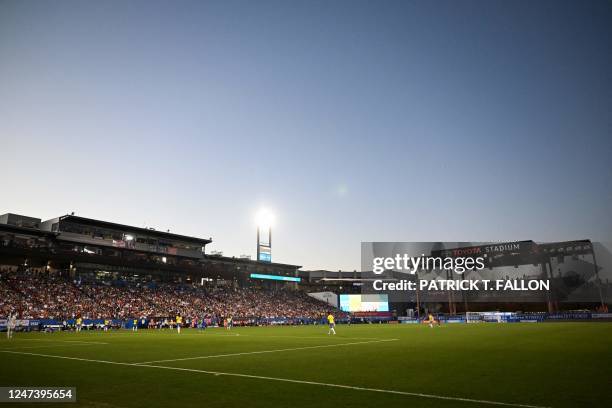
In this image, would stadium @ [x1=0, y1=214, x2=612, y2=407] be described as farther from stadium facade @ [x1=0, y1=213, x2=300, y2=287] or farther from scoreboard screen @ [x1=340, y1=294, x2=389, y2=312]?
scoreboard screen @ [x1=340, y1=294, x2=389, y2=312]

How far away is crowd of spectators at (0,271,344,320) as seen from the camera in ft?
167

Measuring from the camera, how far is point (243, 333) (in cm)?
4000

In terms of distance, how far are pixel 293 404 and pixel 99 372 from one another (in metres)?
7.62

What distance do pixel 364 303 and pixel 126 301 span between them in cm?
5575

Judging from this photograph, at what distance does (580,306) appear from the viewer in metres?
90.1

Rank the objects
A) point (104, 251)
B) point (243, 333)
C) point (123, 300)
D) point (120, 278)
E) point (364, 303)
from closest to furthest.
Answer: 1. point (243, 333)
2. point (123, 300)
3. point (120, 278)
4. point (104, 251)
5. point (364, 303)

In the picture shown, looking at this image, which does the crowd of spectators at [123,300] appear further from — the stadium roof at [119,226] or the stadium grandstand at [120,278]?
the stadium roof at [119,226]

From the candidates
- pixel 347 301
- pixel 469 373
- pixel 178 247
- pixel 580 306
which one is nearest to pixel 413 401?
pixel 469 373

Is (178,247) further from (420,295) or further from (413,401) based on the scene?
(413,401)

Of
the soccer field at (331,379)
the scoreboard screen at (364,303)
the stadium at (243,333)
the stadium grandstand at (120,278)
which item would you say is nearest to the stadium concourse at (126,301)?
the stadium grandstand at (120,278)

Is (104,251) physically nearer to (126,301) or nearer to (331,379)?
(126,301)

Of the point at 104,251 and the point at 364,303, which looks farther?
the point at 364,303

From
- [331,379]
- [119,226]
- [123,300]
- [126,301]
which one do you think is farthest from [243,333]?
[119,226]

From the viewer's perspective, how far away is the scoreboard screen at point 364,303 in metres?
98.2
